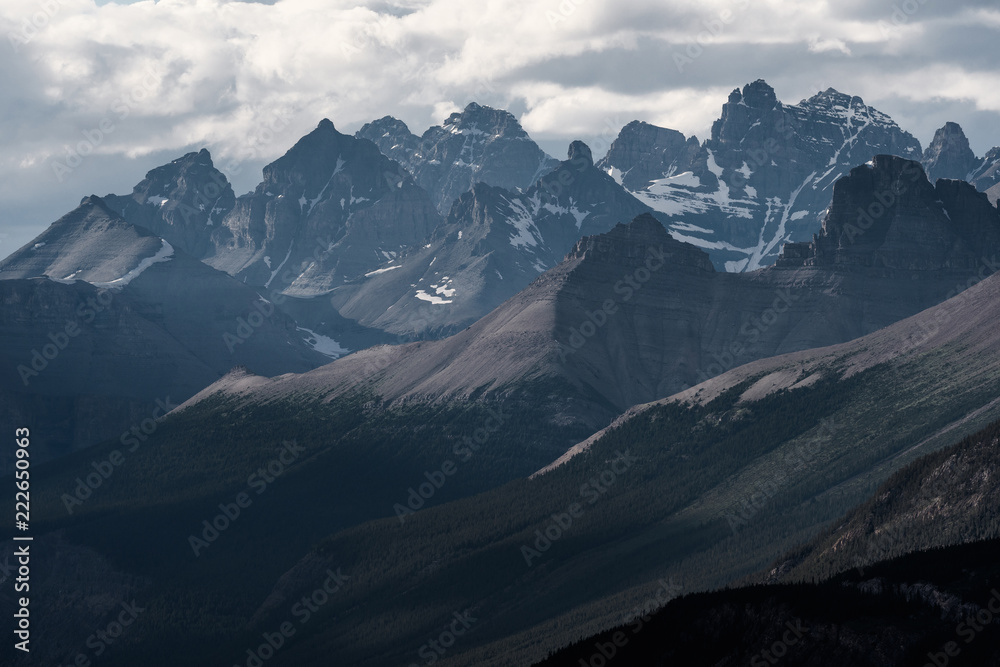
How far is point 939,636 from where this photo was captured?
6471 inches

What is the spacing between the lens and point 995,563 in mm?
181625

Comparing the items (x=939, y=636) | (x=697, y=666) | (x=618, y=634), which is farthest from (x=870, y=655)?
(x=618, y=634)

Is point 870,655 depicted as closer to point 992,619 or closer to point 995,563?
point 992,619

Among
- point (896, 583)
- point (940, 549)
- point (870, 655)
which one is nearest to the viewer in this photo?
point (870, 655)

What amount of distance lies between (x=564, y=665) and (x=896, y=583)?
40787mm

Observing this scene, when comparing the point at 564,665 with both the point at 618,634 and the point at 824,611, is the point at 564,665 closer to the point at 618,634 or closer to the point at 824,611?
the point at 618,634

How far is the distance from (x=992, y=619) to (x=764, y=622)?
24.8 metres

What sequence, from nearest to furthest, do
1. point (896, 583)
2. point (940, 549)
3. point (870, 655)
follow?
point (870, 655) < point (896, 583) < point (940, 549)

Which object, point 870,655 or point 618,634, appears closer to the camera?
point 870,655

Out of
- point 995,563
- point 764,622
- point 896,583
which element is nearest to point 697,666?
point 764,622

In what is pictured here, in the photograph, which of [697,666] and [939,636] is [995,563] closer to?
[939,636]

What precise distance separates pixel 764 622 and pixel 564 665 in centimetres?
2634

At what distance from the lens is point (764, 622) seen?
173750 mm

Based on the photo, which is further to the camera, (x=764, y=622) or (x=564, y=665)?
(x=564, y=665)
